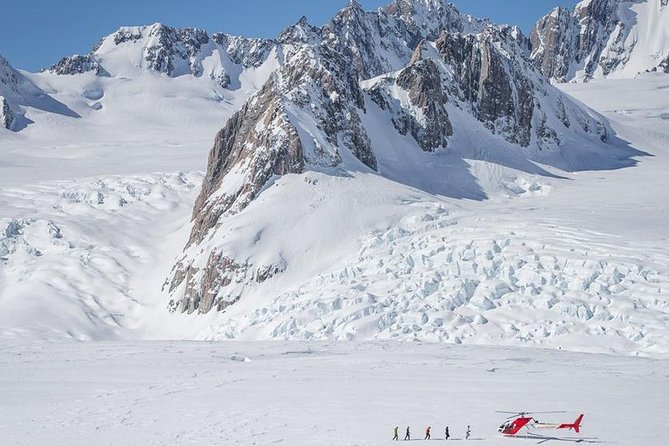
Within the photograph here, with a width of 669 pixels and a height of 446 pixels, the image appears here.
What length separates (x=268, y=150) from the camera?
193 feet

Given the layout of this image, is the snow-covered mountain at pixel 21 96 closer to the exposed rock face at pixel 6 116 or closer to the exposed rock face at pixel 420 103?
the exposed rock face at pixel 6 116

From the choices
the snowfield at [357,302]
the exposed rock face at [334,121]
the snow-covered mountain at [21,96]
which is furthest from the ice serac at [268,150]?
the snow-covered mountain at [21,96]

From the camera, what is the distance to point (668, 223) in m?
48.7

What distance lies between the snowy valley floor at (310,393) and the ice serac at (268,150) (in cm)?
1367

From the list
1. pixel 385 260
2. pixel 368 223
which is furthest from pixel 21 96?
pixel 385 260

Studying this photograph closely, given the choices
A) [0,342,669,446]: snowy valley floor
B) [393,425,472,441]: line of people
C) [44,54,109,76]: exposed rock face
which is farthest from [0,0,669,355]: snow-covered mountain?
[44,54,109,76]: exposed rock face

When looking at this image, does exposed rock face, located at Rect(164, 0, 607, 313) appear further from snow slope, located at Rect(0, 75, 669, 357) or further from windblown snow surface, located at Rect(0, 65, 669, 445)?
snow slope, located at Rect(0, 75, 669, 357)

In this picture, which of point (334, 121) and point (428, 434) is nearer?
point (428, 434)

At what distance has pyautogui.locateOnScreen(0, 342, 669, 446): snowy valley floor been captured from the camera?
826 inches

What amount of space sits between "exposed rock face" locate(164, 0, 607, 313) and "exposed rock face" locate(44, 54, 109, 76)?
13596 cm

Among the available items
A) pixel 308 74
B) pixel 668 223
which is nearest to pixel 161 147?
pixel 308 74

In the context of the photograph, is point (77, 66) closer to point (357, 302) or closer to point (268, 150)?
point (268, 150)

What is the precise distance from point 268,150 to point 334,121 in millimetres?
9318

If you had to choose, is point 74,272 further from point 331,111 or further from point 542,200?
point 542,200
